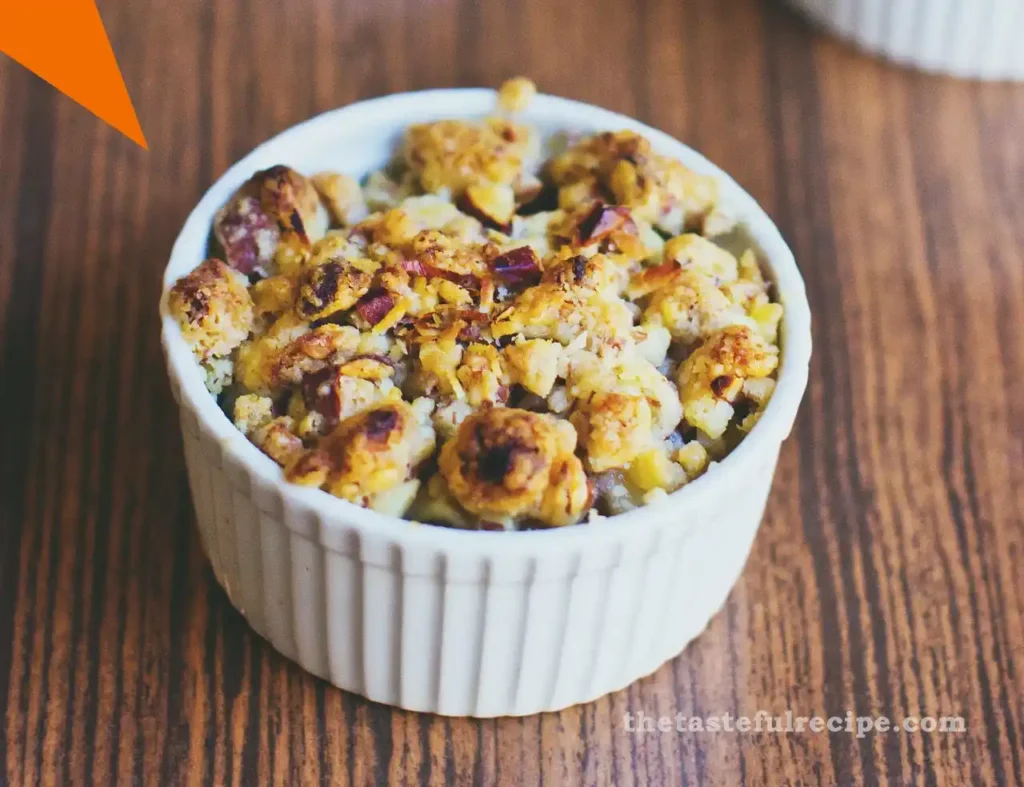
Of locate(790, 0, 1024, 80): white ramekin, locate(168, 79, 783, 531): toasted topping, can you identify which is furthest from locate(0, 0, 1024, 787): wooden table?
locate(168, 79, 783, 531): toasted topping

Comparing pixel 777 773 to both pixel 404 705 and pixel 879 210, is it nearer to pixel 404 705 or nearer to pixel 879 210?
pixel 404 705

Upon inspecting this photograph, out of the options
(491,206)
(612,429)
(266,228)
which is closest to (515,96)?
(491,206)

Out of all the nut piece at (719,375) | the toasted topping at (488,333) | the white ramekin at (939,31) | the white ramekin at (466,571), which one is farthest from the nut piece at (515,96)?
the white ramekin at (939,31)

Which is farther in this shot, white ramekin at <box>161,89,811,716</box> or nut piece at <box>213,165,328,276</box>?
nut piece at <box>213,165,328,276</box>

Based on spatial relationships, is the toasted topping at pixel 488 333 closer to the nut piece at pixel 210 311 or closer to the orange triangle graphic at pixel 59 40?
the nut piece at pixel 210 311

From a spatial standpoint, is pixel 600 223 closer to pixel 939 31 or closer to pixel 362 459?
pixel 362 459

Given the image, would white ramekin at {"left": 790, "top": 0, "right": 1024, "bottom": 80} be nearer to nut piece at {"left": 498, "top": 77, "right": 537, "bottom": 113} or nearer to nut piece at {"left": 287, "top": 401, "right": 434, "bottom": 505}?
nut piece at {"left": 498, "top": 77, "right": 537, "bottom": 113}

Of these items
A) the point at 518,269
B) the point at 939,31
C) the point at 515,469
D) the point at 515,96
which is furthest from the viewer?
the point at 939,31
